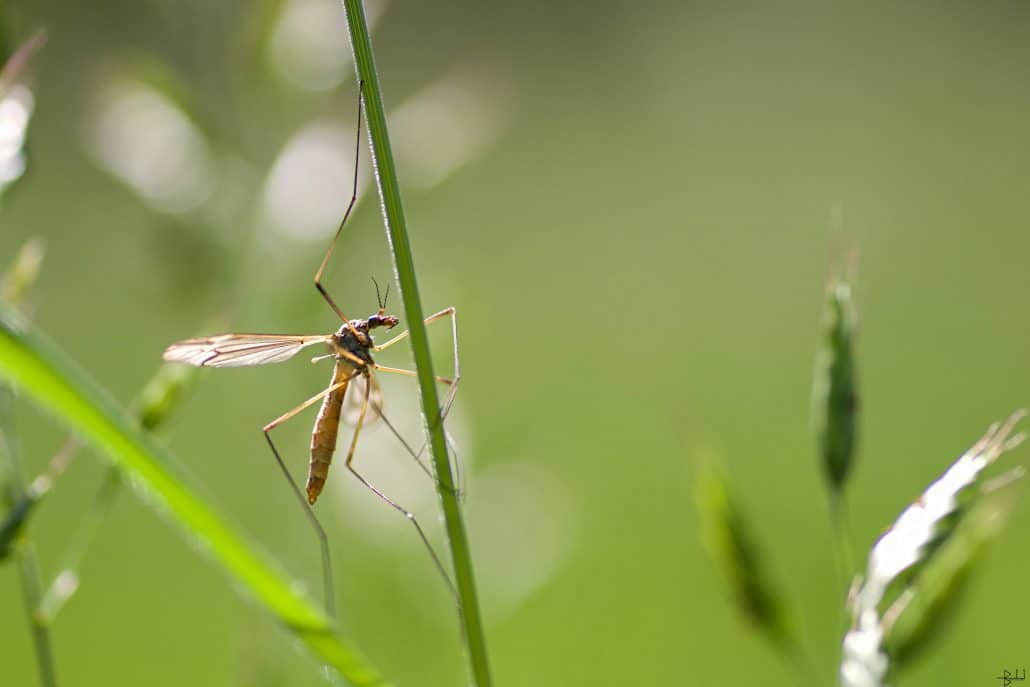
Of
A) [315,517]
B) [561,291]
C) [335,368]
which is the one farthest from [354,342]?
[561,291]

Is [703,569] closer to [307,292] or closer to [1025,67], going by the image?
[307,292]

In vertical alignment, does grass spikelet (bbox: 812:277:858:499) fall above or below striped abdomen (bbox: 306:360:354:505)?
below

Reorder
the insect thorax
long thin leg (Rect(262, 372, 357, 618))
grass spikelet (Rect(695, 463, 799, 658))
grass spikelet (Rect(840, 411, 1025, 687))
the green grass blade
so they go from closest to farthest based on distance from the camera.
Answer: the green grass blade → grass spikelet (Rect(840, 411, 1025, 687)) → grass spikelet (Rect(695, 463, 799, 658)) → long thin leg (Rect(262, 372, 357, 618)) → the insect thorax

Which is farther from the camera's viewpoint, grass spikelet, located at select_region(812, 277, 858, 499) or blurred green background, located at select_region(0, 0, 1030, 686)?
blurred green background, located at select_region(0, 0, 1030, 686)

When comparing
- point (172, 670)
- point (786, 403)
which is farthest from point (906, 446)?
point (172, 670)

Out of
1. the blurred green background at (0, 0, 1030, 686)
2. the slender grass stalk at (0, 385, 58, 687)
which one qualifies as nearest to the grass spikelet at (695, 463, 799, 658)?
the blurred green background at (0, 0, 1030, 686)

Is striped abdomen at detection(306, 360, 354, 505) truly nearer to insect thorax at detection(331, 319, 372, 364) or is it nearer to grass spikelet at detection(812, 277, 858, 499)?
insect thorax at detection(331, 319, 372, 364)

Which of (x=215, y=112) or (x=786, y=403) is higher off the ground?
(x=215, y=112)
